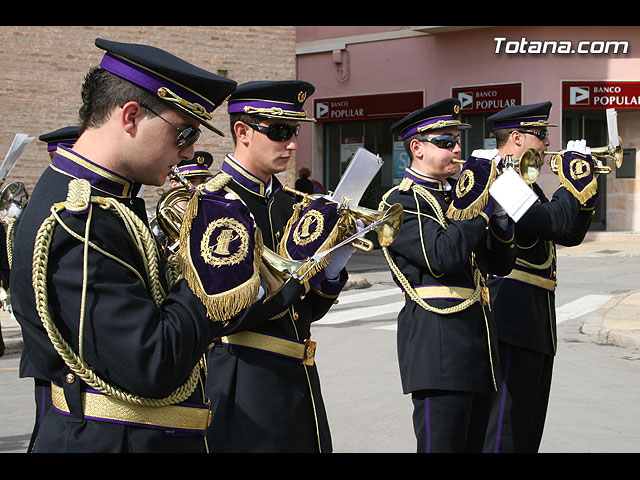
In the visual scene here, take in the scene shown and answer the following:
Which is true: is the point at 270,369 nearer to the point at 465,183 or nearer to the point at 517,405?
the point at 465,183

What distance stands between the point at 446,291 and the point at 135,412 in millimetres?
2289

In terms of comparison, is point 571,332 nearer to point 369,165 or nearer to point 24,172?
point 369,165

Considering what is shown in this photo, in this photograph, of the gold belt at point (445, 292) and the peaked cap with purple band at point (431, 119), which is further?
the peaked cap with purple band at point (431, 119)

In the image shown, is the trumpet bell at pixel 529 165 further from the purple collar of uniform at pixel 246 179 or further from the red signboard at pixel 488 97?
the red signboard at pixel 488 97

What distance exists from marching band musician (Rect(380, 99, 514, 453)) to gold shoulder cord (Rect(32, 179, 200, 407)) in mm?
2059

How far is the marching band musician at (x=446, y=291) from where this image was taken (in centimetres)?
395

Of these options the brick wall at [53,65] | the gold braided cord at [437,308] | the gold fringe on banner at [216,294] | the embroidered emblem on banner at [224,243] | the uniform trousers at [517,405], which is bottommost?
the uniform trousers at [517,405]

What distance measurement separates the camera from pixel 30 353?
2.10 metres

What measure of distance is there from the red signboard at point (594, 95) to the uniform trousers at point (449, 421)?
19.9m

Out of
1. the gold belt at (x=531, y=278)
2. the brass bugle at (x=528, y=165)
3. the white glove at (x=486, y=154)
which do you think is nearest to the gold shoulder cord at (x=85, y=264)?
the white glove at (x=486, y=154)

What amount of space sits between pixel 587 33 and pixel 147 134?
22441 mm

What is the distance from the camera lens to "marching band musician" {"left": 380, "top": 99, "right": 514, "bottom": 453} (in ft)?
13.0

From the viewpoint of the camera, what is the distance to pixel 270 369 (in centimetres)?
311

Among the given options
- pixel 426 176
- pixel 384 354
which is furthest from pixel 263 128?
pixel 384 354
